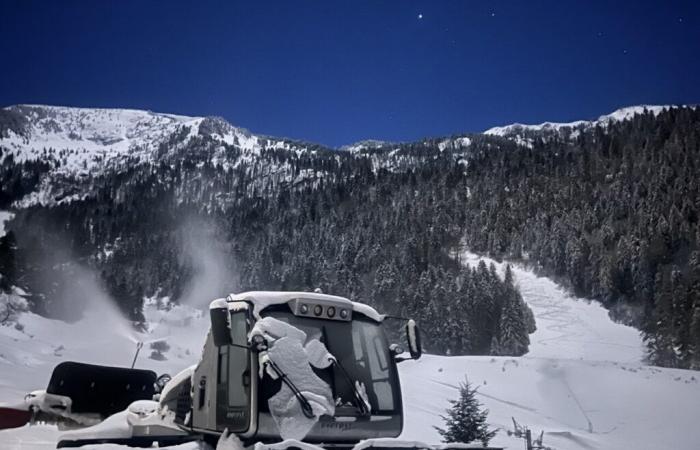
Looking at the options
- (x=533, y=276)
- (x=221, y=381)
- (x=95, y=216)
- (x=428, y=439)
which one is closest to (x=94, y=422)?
(x=221, y=381)

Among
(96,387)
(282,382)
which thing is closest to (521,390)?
(96,387)

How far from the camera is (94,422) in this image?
27.4 feet

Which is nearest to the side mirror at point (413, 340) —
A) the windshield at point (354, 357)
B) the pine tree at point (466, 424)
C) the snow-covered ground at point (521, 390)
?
the windshield at point (354, 357)

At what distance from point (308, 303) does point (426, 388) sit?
24.1m

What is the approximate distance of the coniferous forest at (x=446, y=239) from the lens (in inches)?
2559

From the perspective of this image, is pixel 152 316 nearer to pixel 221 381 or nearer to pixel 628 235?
pixel 628 235

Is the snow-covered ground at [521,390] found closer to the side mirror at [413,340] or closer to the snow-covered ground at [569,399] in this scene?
the snow-covered ground at [569,399]

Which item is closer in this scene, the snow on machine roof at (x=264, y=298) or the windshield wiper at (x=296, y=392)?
the windshield wiper at (x=296, y=392)

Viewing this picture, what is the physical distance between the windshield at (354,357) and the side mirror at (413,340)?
30 centimetres

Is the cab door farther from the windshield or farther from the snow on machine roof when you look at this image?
the windshield

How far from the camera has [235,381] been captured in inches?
223

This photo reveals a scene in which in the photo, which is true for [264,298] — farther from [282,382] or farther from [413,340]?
[413,340]

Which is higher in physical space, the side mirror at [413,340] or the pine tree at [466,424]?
the side mirror at [413,340]

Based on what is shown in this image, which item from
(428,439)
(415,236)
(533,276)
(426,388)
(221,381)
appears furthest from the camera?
(415,236)
